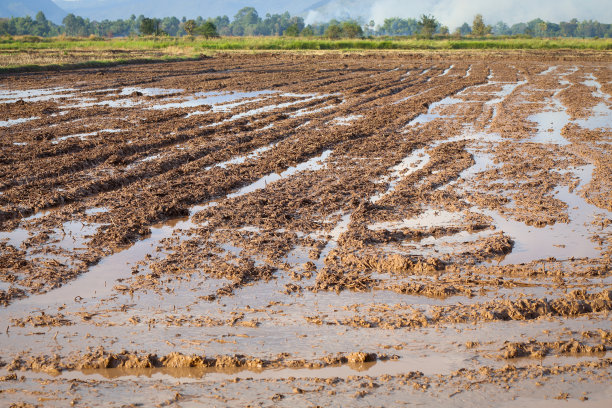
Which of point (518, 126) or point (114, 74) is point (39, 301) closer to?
point (518, 126)

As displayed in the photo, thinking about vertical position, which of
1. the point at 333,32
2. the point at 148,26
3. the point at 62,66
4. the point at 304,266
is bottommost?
the point at 304,266

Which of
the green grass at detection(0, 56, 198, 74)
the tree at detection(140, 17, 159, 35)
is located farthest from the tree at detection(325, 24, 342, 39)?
the green grass at detection(0, 56, 198, 74)

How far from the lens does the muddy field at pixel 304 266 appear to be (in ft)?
15.0

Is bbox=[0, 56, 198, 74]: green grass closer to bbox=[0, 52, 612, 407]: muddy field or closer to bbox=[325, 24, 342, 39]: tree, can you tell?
bbox=[0, 52, 612, 407]: muddy field

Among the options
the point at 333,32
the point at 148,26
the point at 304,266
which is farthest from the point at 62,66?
the point at 333,32

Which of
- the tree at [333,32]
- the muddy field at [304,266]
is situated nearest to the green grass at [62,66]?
the muddy field at [304,266]

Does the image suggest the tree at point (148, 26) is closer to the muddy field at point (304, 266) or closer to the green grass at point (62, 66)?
the green grass at point (62, 66)

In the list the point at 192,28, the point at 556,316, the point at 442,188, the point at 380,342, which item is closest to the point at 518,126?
the point at 442,188

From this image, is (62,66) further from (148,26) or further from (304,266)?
(148,26)

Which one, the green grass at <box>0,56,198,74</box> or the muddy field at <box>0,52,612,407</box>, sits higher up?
the green grass at <box>0,56,198,74</box>

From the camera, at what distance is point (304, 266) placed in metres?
6.75

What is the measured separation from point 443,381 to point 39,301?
4.04 meters

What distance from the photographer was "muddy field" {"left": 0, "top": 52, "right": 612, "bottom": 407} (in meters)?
4.59

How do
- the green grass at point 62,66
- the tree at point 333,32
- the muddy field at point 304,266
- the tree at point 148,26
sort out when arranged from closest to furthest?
the muddy field at point 304,266, the green grass at point 62,66, the tree at point 148,26, the tree at point 333,32
